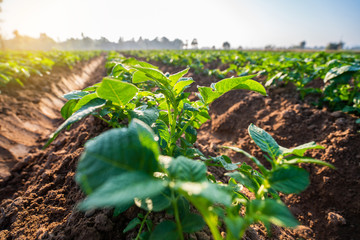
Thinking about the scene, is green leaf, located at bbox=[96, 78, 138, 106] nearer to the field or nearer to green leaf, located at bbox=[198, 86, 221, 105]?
the field

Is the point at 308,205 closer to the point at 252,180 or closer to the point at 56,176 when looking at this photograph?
the point at 252,180

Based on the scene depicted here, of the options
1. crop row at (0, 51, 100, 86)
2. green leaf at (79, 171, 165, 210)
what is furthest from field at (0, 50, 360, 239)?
crop row at (0, 51, 100, 86)

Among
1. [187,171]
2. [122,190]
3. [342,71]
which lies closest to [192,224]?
[187,171]

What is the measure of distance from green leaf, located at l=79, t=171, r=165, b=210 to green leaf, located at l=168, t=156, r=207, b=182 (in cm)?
9

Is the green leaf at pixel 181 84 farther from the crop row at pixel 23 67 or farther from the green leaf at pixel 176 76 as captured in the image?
the crop row at pixel 23 67

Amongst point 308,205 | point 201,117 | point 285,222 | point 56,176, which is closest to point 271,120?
point 308,205

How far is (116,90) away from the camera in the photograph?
2.52ft

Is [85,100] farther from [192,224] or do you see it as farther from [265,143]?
[265,143]

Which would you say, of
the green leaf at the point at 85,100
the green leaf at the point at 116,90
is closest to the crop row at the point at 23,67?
the green leaf at the point at 85,100

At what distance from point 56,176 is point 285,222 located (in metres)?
1.78

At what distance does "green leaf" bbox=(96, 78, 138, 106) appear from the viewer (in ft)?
2.39

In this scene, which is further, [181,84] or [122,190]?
[181,84]

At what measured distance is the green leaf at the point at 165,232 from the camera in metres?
0.56

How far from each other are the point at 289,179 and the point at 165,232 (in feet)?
1.49
